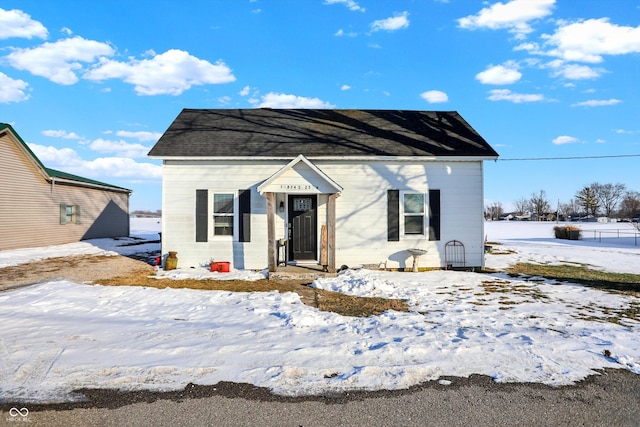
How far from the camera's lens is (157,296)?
7.58 metres

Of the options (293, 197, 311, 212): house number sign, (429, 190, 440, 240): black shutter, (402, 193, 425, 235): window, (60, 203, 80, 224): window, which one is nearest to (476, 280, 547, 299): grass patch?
(429, 190, 440, 240): black shutter

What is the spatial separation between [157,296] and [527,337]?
22.9 ft

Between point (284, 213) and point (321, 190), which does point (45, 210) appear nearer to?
point (284, 213)

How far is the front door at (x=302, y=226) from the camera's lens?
1157 centimetres

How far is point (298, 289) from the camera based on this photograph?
28.5 ft

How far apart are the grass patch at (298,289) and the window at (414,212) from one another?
4.18 metres

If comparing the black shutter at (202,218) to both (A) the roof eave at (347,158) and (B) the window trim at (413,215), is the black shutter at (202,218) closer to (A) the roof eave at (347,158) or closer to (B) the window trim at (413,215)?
(A) the roof eave at (347,158)

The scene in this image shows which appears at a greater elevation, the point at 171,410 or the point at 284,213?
the point at 284,213

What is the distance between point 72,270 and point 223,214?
495 centimetres

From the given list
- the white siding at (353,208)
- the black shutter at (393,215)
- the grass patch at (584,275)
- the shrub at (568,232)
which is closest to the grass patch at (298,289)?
the white siding at (353,208)

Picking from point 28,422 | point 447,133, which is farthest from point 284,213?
point 28,422

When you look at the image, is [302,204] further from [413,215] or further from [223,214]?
[413,215]

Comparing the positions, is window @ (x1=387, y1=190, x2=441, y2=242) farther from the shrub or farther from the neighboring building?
the shrub

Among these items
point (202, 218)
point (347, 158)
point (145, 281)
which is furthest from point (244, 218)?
point (347, 158)
